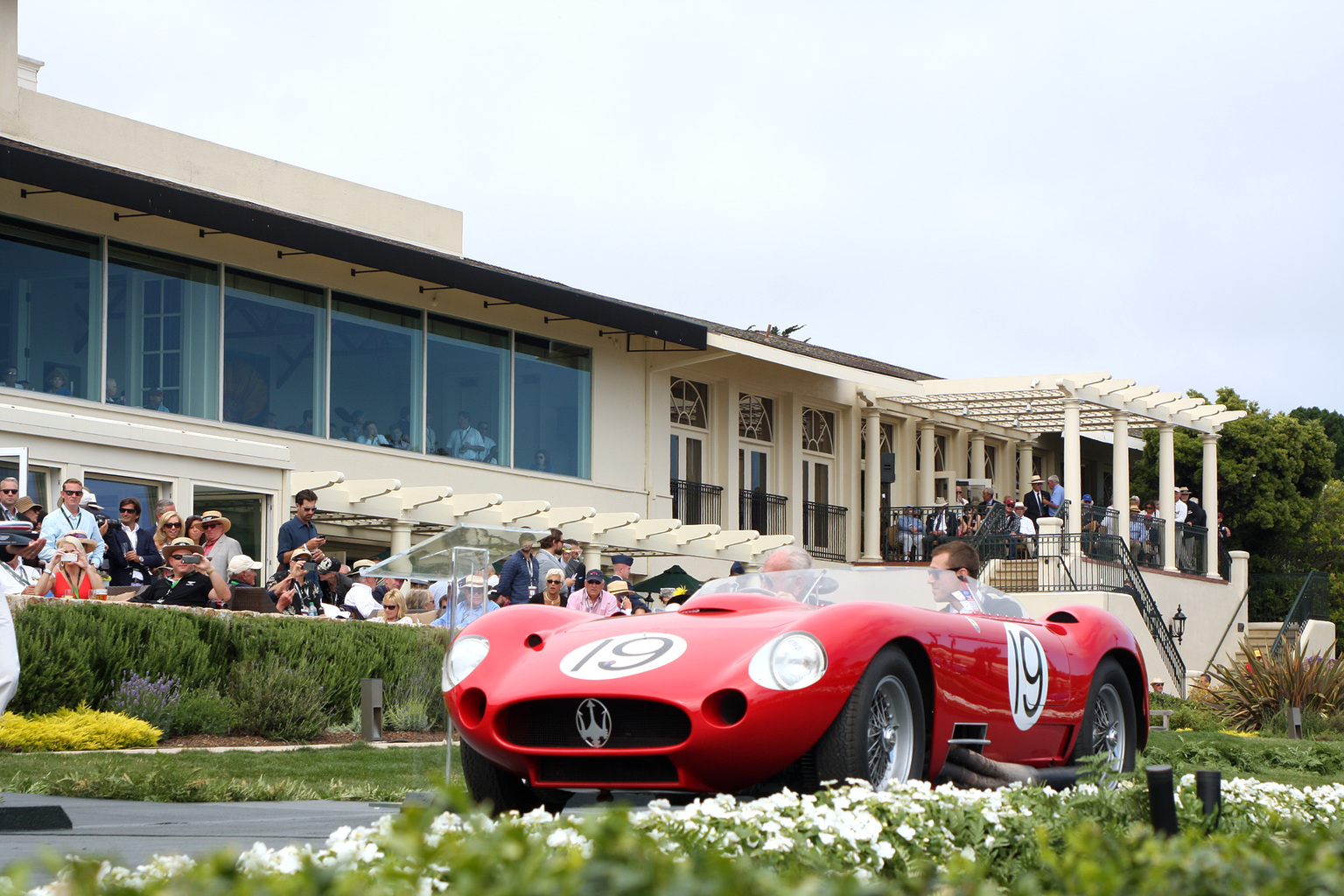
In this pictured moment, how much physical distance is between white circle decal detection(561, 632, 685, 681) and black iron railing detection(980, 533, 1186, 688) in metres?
22.6

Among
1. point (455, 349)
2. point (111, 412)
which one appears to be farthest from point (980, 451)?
point (111, 412)

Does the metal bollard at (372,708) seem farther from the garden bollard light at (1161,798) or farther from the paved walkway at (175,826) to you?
the garden bollard light at (1161,798)

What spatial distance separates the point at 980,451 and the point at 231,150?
Answer: 1956 centimetres

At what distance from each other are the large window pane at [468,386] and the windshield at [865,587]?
18.0 meters

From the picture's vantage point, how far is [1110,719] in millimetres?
8867

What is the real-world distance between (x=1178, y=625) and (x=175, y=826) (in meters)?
28.2

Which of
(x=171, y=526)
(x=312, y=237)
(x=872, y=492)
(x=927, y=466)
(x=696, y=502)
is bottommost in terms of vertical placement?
(x=171, y=526)

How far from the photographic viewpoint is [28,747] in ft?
37.6

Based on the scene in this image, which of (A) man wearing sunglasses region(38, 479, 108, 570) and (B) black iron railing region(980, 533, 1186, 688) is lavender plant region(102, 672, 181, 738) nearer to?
(A) man wearing sunglasses region(38, 479, 108, 570)

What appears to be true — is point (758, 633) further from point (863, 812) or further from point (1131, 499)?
point (1131, 499)

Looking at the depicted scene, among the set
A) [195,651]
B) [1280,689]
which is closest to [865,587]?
[195,651]

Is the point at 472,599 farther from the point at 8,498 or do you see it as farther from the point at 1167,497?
the point at 1167,497

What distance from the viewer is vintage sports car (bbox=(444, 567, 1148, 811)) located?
639cm

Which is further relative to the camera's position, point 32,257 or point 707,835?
point 32,257
